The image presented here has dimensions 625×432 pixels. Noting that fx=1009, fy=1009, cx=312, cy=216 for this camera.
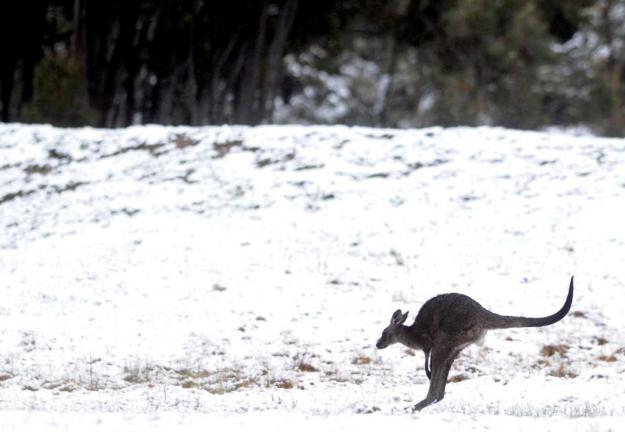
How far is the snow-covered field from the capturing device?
9625 mm

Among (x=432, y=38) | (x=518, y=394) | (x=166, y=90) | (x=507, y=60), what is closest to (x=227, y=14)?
(x=166, y=90)

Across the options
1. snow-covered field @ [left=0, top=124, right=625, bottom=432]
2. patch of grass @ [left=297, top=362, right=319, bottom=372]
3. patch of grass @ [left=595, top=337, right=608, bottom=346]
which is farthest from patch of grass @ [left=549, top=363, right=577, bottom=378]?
patch of grass @ [left=297, top=362, right=319, bottom=372]

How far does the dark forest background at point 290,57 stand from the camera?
2609 cm

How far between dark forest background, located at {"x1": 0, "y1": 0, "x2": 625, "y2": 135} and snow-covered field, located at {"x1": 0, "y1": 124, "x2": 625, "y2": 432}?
5317mm

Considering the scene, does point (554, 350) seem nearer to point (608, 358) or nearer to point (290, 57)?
point (608, 358)

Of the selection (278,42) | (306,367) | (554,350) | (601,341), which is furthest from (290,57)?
(306,367)

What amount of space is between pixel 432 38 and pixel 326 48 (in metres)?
3.80

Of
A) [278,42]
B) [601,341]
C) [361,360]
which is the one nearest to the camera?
[361,360]

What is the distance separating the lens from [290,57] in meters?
36.2

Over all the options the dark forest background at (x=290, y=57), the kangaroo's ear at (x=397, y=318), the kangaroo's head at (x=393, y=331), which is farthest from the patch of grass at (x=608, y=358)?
the dark forest background at (x=290, y=57)

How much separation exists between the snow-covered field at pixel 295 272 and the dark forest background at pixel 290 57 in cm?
532

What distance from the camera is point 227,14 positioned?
2772cm

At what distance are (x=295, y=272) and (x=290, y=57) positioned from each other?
22686 millimetres

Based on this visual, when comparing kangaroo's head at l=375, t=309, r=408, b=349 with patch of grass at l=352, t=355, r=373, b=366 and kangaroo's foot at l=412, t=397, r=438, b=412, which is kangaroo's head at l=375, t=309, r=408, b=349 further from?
patch of grass at l=352, t=355, r=373, b=366
